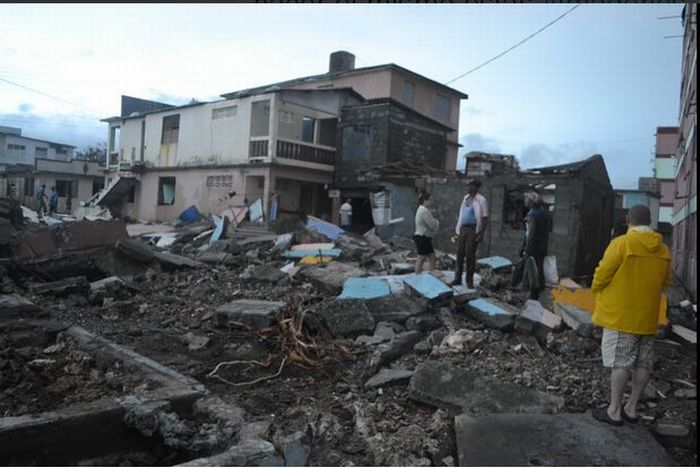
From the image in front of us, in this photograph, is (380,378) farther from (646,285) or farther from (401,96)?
(401,96)

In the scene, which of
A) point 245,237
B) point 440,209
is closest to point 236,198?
point 245,237

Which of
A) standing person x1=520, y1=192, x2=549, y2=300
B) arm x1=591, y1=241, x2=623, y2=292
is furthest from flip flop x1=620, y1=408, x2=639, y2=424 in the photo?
standing person x1=520, y1=192, x2=549, y2=300

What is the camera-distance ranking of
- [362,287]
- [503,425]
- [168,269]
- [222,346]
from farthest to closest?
[168,269] < [362,287] < [222,346] < [503,425]

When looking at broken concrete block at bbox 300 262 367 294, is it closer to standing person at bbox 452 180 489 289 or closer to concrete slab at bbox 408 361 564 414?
standing person at bbox 452 180 489 289

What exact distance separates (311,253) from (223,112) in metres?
11.5

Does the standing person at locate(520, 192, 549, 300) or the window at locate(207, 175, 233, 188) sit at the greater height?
the window at locate(207, 175, 233, 188)

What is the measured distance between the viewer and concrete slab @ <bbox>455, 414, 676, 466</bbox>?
10.8 ft

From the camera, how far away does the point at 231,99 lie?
21016 mm

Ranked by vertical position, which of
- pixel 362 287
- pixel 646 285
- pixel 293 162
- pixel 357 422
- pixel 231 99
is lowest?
pixel 357 422

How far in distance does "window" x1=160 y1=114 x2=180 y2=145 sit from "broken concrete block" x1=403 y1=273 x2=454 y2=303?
1919 centimetres

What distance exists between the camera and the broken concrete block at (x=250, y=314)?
6418mm

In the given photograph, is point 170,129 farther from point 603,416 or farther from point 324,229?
point 603,416

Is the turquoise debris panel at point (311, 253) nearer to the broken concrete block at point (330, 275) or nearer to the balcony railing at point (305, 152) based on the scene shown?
the broken concrete block at point (330, 275)

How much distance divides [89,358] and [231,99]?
17.2 m
